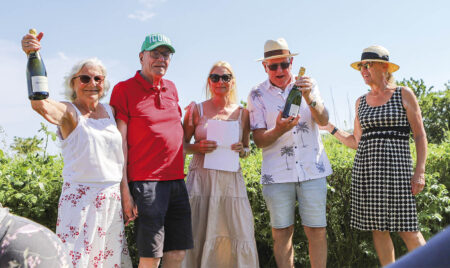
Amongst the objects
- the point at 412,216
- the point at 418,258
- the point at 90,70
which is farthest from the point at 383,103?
the point at 418,258

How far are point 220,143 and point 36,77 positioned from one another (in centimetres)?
185

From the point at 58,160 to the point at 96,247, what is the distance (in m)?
2.24

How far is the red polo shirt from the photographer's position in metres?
3.89

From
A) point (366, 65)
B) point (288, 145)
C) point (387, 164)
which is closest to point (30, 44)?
point (288, 145)

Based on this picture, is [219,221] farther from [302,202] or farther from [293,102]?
[293,102]

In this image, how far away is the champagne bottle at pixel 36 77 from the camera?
126 inches

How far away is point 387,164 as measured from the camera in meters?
4.49

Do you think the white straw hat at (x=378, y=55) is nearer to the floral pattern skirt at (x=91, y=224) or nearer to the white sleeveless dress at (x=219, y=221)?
the white sleeveless dress at (x=219, y=221)

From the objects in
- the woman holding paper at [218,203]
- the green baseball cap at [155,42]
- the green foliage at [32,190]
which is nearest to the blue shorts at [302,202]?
the woman holding paper at [218,203]

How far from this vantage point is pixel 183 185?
13.6 feet

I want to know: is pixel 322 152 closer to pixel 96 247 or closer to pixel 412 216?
pixel 412 216

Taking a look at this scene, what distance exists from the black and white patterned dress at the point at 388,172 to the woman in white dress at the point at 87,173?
258 cm

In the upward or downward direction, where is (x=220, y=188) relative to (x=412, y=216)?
upward

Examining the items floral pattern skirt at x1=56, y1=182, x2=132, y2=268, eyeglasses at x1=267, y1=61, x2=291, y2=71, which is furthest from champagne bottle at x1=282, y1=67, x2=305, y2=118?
floral pattern skirt at x1=56, y1=182, x2=132, y2=268
